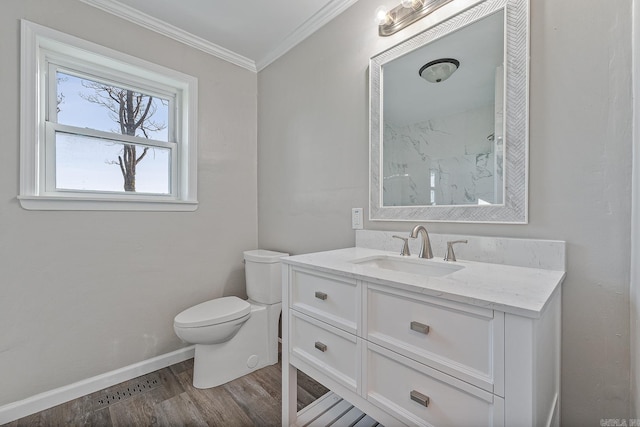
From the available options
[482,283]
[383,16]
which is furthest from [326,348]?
[383,16]

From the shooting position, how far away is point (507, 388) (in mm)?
665

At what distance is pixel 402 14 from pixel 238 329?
6.45 feet

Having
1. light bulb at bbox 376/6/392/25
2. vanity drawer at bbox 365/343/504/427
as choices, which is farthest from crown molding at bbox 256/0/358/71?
vanity drawer at bbox 365/343/504/427

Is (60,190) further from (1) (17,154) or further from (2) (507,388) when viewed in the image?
(2) (507,388)

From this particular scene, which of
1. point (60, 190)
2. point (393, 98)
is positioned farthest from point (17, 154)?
point (393, 98)

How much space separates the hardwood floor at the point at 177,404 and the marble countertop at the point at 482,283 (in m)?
0.90

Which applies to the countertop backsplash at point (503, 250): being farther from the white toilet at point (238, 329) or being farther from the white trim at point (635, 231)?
the white toilet at point (238, 329)

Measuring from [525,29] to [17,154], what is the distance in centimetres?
238

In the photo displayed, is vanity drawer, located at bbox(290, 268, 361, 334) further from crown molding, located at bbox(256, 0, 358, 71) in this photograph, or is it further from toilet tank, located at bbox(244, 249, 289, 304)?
crown molding, located at bbox(256, 0, 358, 71)

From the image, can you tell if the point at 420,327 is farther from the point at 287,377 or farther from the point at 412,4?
the point at 412,4

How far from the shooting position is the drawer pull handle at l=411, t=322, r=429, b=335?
81 centimetres

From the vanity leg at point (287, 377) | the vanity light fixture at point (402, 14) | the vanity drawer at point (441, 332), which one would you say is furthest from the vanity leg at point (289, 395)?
the vanity light fixture at point (402, 14)

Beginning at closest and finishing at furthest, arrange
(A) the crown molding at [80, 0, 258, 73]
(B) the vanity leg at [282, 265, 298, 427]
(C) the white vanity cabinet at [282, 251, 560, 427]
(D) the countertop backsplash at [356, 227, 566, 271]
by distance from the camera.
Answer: (C) the white vanity cabinet at [282, 251, 560, 427] < (D) the countertop backsplash at [356, 227, 566, 271] < (B) the vanity leg at [282, 265, 298, 427] < (A) the crown molding at [80, 0, 258, 73]

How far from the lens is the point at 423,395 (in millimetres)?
821
